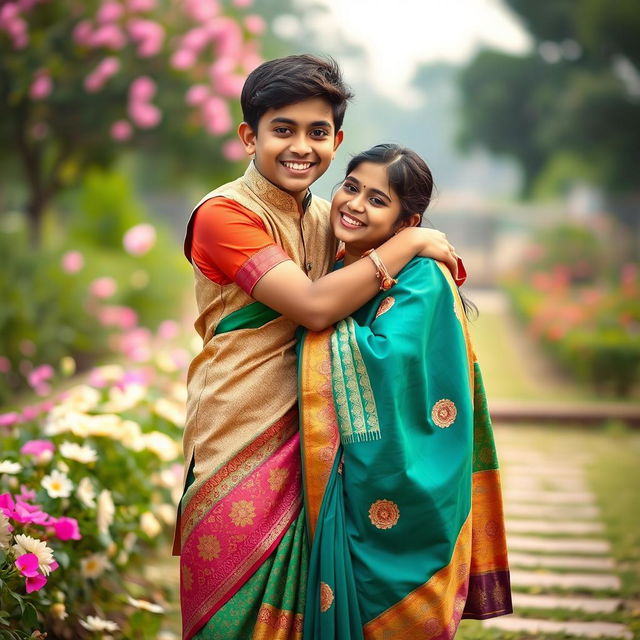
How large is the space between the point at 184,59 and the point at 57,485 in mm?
5104

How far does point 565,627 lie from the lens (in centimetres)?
330

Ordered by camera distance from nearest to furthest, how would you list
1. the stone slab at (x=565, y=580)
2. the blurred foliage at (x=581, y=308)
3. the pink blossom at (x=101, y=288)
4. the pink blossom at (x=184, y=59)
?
the stone slab at (x=565, y=580) < the pink blossom at (x=184, y=59) < the pink blossom at (x=101, y=288) < the blurred foliage at (x=581, y=308)

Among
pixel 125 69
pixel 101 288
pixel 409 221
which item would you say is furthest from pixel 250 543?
pixel 125 69

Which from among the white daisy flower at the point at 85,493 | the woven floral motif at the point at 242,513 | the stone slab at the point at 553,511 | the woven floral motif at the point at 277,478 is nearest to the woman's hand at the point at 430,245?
the woven floral motif at the point at 277,478

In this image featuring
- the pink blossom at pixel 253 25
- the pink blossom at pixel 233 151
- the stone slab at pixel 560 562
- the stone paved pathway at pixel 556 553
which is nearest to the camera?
the stone paved pathway at pixel 556 553

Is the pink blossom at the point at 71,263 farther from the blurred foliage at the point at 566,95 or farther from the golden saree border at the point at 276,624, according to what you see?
the blurred foliage at the point at 566,95

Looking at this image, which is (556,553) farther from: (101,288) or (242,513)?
(101,288)

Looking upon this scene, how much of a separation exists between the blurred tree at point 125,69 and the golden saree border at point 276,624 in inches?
221

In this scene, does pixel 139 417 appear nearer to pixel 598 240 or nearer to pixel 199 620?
pixel 199 620

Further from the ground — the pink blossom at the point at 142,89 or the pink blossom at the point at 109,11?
the pink blossom at the point at 109,11

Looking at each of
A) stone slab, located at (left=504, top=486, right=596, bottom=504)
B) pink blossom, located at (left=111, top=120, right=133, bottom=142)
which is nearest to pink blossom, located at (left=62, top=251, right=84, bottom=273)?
pink blossom, located at (left=111, top=120, right=133, bottom=142)

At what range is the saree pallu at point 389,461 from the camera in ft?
7.20

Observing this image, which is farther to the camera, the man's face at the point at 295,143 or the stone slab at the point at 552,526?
the stone slab at the point at 552,526

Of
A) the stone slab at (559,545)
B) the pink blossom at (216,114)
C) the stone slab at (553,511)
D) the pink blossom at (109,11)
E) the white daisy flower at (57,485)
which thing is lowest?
the stone slab at (553,511)
